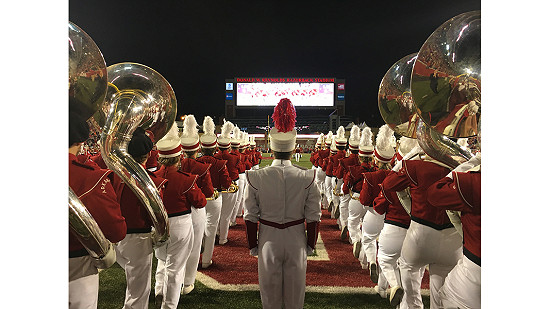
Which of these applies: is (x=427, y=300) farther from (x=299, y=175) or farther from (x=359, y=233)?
(x=299, y=175)

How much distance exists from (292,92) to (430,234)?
48.8 meters

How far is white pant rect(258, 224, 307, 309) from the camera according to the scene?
2742 mm

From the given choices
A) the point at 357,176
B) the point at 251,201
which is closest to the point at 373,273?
the point at 357,176

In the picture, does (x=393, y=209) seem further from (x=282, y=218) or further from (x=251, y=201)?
(x=251, y=201)

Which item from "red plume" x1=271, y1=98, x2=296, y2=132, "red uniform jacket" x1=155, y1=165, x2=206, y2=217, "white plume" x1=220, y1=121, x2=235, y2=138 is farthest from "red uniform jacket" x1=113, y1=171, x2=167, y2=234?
"white plume" x1=220, y1=121, x2=235, y2=138

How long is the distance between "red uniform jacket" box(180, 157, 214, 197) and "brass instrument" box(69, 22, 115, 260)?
241 centimetres

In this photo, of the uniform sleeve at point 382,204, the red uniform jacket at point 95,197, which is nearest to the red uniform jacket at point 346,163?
the uniform sleeve at point 382,204

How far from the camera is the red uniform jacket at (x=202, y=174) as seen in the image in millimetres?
4094

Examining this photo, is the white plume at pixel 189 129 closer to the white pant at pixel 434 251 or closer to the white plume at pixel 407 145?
the white plume at pixel 407 145

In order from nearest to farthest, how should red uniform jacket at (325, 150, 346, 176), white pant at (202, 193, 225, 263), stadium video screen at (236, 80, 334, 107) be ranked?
white pant at (202, 193, 225, 263) → red uniform jacket at (325, 150, 346, 176) → stadium video screen at (236, 80, 334, 107)

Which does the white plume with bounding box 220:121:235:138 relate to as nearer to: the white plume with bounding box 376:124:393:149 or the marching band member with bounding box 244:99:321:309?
the white plume with bounding box 376:124:393:149

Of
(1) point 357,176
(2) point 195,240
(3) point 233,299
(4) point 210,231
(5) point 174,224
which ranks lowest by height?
(3) point 233,299

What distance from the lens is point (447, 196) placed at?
1.89 m

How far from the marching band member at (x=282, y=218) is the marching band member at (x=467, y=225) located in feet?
3.43
